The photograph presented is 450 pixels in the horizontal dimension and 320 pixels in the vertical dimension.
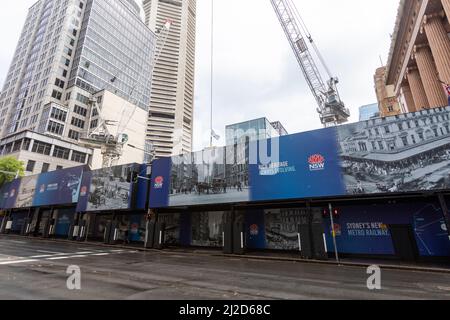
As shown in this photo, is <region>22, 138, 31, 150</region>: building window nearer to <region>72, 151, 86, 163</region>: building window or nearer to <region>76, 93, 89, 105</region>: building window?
<region>72, 151, 86, 163</region>: building window

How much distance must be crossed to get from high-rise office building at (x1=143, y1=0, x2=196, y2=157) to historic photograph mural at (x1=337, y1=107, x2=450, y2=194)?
13700 cm

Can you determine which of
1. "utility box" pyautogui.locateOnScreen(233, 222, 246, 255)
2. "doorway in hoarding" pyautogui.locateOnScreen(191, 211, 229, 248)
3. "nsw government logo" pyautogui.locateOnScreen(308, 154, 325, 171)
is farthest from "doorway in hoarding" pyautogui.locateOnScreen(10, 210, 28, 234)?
"nsw government logo" pyautogui.locateOnScreen(308, 154, 325, 171)

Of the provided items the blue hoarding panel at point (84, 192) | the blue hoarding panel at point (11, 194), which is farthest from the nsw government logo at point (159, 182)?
the blue hoarding panel at point (11, 194)

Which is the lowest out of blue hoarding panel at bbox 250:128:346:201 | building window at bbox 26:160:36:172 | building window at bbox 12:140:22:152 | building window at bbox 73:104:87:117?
blue hoarding panel at bbox 250:128:346:201

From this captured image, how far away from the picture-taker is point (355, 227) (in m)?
18.5

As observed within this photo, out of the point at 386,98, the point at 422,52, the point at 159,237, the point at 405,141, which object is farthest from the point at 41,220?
the point at 386,98

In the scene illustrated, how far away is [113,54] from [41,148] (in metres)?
49.7

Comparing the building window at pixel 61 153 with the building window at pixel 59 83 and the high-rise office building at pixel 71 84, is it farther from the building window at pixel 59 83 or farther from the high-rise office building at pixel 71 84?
the building window at pixel 59 83

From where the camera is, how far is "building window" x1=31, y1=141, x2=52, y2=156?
6128cm

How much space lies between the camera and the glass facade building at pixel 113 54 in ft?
274

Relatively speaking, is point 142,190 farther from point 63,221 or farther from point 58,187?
point 63,221

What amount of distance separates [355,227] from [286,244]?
5.68 metres

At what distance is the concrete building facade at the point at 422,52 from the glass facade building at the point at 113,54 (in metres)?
83.9

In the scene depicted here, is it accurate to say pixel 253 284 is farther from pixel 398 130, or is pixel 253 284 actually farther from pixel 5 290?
pixel 398 130
